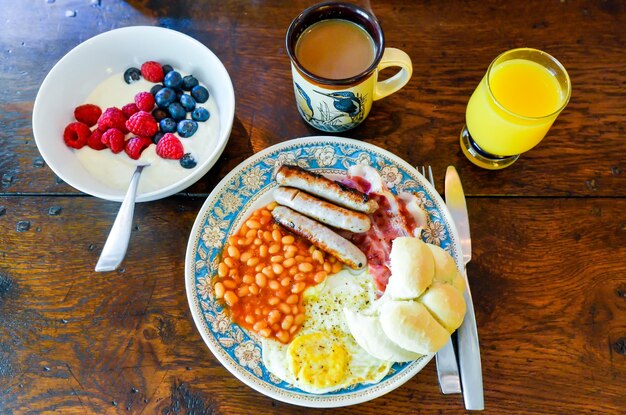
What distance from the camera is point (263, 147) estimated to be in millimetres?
1701

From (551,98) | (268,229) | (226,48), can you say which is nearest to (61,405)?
(268,229)

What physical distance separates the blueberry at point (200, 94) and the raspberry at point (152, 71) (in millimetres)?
130

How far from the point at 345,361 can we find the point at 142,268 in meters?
0.70

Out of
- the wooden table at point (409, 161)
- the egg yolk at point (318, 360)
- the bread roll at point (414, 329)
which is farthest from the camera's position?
the wooden table at point (409, 161)

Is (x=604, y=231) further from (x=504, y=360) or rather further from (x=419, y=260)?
(x=419, y=260)

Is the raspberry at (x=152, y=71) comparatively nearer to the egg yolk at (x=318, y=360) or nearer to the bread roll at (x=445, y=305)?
the egg yolk at (x=318, y=360)

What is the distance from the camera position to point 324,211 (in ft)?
4.86

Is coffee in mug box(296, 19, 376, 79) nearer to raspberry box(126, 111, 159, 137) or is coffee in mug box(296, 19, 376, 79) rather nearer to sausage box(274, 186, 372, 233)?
sausage box(274, 186, 372, 233)

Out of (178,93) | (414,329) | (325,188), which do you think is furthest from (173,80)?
(414,329)

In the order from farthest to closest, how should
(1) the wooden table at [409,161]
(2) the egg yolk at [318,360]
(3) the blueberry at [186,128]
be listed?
(3) the blueberry at [186,128] → (1) the wooden table at [409,161] → (2) the egg yolk at [318,360]

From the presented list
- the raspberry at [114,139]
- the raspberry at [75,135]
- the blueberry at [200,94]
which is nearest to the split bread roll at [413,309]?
the blueberry at [200,94]

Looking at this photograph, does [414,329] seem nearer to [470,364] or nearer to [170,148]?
[470,364]

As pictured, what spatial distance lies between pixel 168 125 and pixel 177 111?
55 mm

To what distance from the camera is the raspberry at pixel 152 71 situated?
1.67 meters
